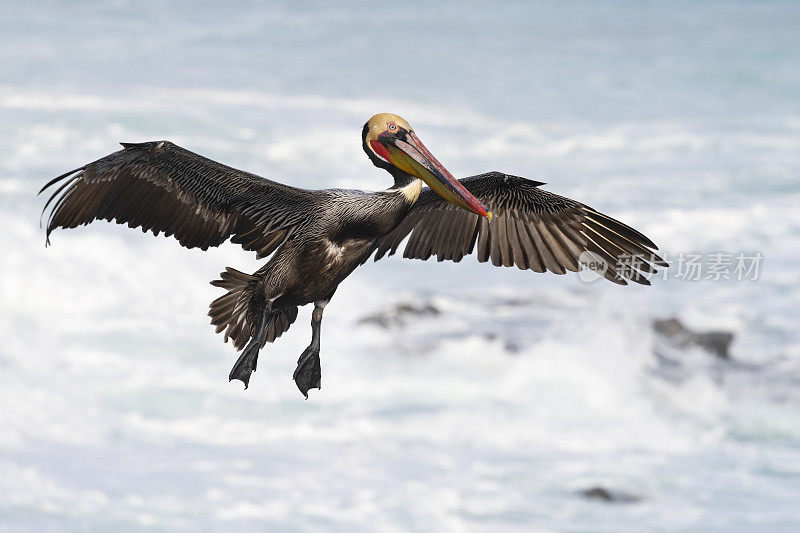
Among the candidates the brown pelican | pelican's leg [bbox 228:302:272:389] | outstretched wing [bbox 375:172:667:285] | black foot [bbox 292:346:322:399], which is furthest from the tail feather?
outstretched wing [bbox 375:172:667:285]

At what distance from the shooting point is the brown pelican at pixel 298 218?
7.25 meters

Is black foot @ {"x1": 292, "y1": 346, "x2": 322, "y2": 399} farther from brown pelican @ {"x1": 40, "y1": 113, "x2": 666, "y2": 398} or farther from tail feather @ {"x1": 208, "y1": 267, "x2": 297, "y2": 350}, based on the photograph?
tail feather @ {"x1": 208, "y1": 267, "x2": 297, "y2": 350}

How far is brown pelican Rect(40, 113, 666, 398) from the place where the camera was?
725 centimetres

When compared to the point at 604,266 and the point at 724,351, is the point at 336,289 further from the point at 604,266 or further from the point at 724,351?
the point at 724,351

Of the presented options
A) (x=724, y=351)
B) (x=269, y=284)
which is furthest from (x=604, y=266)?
(x=724, y=351)

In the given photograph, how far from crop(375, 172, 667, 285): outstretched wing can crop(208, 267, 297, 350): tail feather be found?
1.29m

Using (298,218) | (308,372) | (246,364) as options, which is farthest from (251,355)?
(298,218)

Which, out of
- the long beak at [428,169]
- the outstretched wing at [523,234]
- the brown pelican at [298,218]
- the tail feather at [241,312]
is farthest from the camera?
the outstretched wing at [523,234]

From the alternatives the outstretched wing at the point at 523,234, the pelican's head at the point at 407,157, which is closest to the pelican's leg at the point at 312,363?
the pelican's head at the point at 407,157

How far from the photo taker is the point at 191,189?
7.76 metres

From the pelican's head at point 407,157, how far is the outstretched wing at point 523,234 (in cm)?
107

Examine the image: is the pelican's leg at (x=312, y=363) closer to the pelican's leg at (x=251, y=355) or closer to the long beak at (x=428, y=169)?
the pelican's leg at (x=251, y=355)

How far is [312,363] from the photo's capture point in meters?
7.64

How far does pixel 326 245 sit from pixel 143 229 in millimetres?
1486
